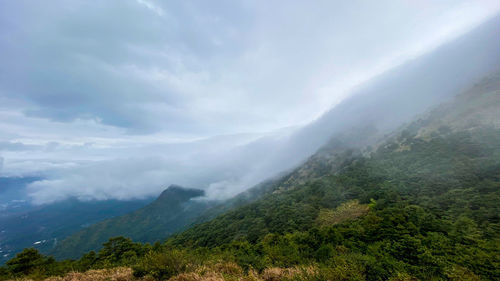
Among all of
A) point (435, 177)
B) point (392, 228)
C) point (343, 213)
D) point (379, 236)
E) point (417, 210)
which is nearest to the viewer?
point (379, 236)

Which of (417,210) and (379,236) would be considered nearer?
(379,236)

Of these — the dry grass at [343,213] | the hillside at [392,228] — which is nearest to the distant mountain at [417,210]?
the hillside at [392,228]

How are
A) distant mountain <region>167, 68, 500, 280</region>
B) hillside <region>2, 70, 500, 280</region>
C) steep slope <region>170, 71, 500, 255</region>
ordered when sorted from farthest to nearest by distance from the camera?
steep slope <region>170, 71, 500, 255</region> < distant mountain <region>167, 68, 500, 280</region> < hillside <region>2, 70, 500, 280</region>

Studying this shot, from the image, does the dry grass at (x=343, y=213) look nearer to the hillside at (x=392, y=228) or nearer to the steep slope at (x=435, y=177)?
the hillside at (x=392, y=228)

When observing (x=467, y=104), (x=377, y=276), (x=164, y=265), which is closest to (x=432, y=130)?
(x=467, y=104)

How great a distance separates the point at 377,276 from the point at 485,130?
6661cm

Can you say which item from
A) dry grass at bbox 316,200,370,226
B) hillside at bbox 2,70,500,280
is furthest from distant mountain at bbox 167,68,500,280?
dry grass at bbox 316,200,370,226

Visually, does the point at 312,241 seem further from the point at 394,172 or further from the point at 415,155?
the point at 415,155

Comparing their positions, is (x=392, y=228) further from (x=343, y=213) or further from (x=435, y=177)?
(x=435, y=177)

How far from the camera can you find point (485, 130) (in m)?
50.3

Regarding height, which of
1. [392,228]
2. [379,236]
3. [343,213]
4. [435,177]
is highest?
[392,228]

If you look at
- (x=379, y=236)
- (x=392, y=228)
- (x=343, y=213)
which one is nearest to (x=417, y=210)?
(x=392, y=228)

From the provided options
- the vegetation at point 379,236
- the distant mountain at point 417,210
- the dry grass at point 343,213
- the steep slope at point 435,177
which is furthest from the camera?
the dry grass at point 343,213

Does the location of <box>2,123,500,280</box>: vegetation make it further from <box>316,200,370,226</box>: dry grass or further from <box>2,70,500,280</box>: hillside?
<box>316,200,370,226</box>: dry grass
